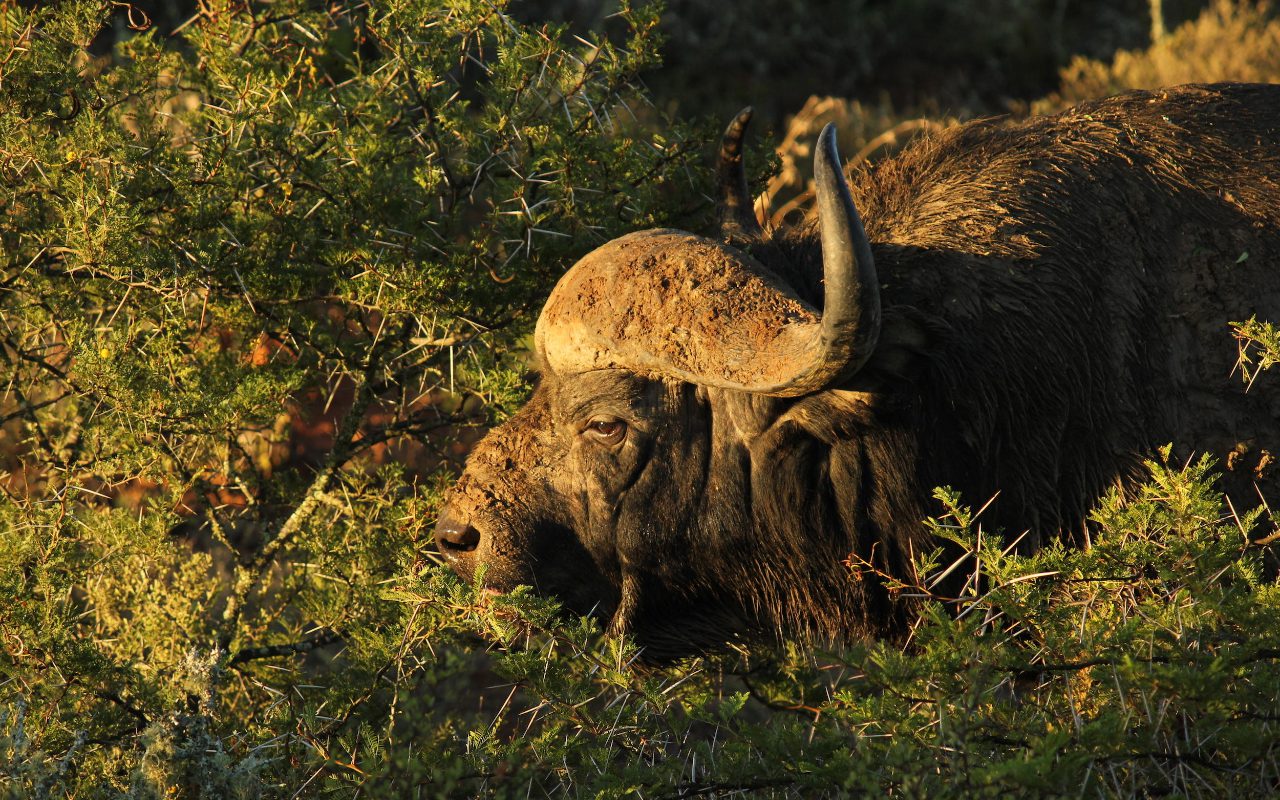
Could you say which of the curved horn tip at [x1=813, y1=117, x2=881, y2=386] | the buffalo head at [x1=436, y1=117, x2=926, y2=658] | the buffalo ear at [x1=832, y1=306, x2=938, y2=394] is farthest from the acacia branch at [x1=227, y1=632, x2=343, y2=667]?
the curved horn tip at [x1=813, y1=117, x2=881, y2=386]

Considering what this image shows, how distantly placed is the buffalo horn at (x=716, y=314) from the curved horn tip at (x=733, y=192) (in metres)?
0.69

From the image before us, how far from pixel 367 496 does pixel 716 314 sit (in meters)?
1.99

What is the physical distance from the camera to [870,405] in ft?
13.6

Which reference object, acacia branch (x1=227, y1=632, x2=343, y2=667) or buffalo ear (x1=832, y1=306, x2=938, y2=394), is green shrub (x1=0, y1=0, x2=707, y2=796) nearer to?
acacia branch (x1=227, y1=632, x2=343, y2=667)

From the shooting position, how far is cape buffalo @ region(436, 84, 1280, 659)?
4.20m

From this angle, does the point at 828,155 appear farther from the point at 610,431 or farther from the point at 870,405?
the point at 610,431

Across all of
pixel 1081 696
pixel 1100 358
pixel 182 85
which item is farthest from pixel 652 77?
pixel 1081 696

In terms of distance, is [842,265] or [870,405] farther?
[870,405]

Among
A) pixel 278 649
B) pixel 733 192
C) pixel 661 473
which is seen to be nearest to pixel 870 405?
pixel 661 473

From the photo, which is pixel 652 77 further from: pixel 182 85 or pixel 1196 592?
pixel 1196 592

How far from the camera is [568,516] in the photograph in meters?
4.35

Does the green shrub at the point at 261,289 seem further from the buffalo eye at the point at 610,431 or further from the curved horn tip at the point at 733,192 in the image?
the buffalo eye at the point at 610,431

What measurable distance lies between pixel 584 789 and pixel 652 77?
1306cm

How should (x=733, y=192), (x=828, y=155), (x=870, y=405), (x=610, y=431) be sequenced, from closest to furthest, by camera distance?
(x=828, y=155)
(x=870, y=405)
(x=610, y=431)
(x=733, y=192)
